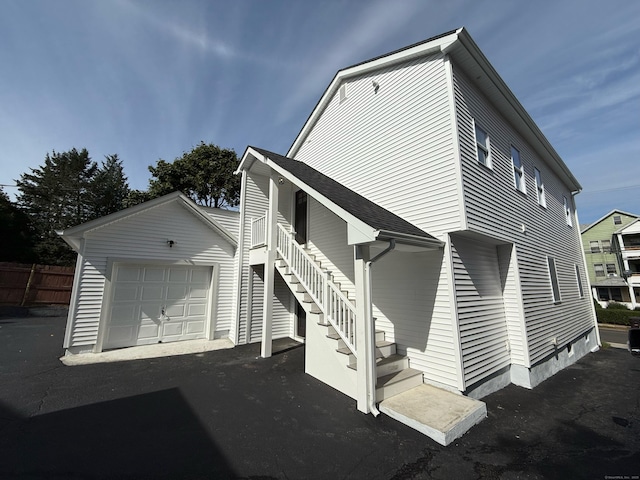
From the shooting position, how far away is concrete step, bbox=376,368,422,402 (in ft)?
14.5

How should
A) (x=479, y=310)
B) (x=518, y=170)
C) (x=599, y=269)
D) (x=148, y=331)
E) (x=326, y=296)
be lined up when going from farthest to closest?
(x=599, y=269) → (x=148, y=331) → (x=518, y=170) → (x=479, y=310) → (x=326, y=296)

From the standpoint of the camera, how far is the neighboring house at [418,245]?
482 centimetres

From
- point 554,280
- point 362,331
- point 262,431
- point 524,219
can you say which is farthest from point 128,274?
point 554,280

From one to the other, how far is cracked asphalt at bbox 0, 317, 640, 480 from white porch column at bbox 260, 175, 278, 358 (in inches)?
41.8

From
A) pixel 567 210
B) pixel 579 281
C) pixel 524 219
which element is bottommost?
pixel 579 281

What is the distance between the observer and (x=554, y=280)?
8133 millimetres

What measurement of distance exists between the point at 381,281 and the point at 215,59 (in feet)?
27.3

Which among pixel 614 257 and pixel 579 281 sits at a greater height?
pixel 614 257

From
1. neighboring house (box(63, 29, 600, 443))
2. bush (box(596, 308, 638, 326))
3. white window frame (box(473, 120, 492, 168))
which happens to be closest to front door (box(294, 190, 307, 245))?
neighboring house (box(63, 29, 600, 443))

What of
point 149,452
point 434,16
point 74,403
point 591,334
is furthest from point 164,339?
point 591,334

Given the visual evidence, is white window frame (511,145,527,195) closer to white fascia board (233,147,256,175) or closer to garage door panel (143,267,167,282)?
white fascia board (233,147,256,175)

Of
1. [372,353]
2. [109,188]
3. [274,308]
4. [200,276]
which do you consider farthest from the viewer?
[109,188]

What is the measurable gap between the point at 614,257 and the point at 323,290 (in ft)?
128

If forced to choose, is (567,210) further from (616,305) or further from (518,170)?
(616,305)
